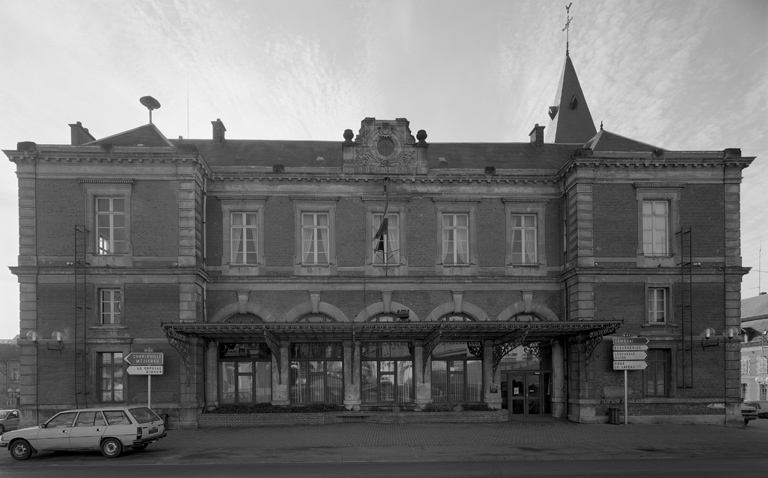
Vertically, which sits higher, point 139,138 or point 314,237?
point 139,138

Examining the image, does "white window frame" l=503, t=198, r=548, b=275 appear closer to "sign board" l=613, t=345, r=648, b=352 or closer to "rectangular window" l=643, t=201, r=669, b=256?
"rectangular window" l=643, t=201, r=669, b=256

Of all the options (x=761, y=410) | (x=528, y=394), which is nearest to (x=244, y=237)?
(x=528, y=394)

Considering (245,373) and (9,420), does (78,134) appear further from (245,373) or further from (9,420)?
(245,373)

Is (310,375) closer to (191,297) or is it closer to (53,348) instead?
(191,297)

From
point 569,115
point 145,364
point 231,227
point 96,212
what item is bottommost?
point 145,364

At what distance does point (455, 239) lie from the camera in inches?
979

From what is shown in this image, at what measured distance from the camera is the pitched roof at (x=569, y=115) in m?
34.3

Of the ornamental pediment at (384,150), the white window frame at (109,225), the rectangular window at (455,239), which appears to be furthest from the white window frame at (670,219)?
the white window frame at (109,225)

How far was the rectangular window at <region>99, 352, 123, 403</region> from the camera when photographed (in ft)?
71.9

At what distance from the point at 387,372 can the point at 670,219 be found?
14.6 m

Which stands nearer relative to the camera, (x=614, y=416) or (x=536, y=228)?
(x=614, y=416)

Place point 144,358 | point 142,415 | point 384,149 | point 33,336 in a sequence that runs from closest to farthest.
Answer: point 142,415, point 33,336, point 144,358, point 384,149

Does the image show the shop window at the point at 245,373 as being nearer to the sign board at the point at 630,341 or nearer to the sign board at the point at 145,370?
the sign board at the point at 145,370

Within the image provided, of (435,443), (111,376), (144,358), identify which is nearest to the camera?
(435,443)
